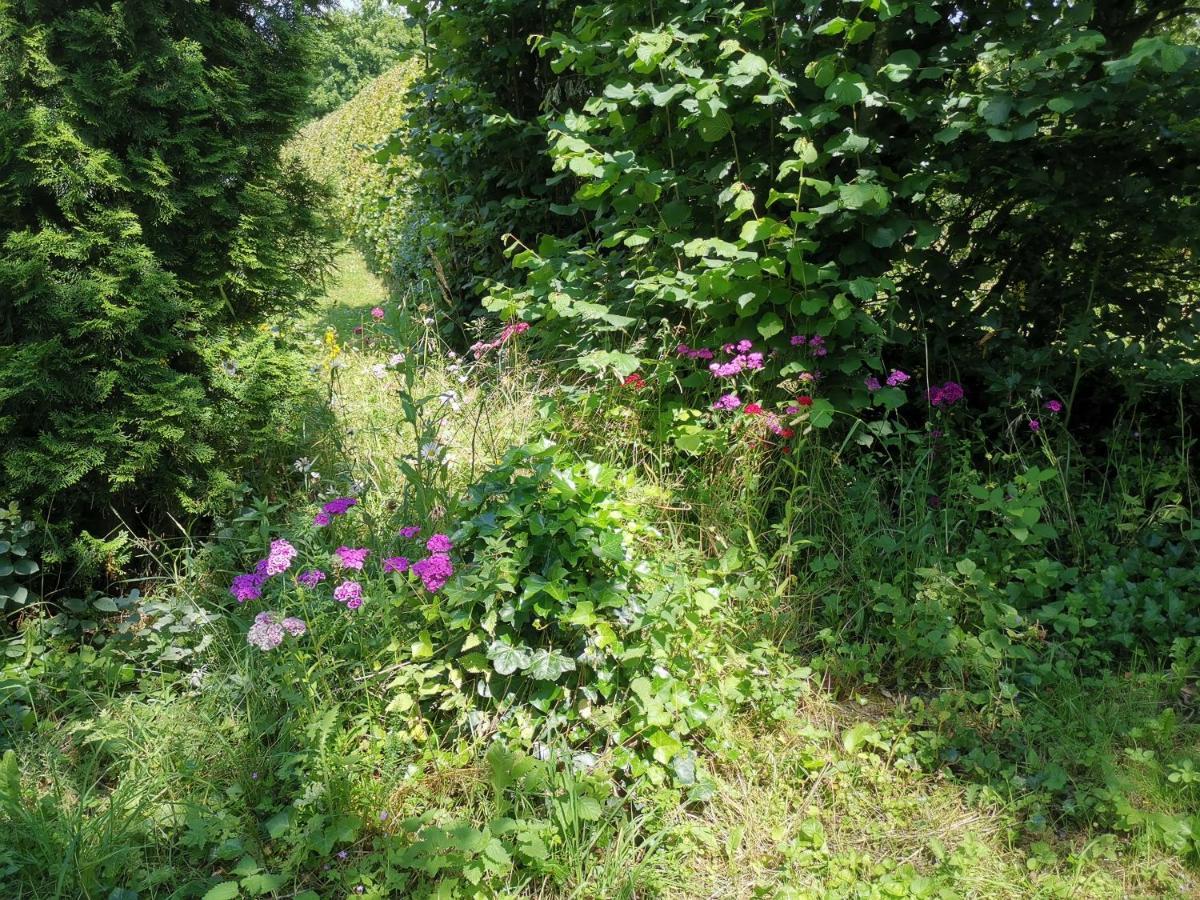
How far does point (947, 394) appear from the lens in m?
3.14

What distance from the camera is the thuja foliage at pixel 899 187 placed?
276 cm

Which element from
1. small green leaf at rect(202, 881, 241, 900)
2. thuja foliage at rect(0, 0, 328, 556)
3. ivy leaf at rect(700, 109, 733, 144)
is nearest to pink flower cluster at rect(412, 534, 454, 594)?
small green leaf at rect(202, 881, 241, 900)

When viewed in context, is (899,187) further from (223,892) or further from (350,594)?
(223,892)

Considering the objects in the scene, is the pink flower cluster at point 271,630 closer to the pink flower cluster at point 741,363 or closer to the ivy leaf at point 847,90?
the pink flower cluster at point 741,363

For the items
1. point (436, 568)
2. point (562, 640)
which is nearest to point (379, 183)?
point (436, 568)

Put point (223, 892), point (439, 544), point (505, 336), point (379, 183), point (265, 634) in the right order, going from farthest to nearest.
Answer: point (379, 183) → point (505, 336) → point (439, 544) → point (265, 634) → point (223, 892)

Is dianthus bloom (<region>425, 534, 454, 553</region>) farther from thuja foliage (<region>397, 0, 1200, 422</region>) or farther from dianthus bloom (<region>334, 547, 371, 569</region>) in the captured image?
thuja foliage (<region>397, 0, 1200, 422</region>)

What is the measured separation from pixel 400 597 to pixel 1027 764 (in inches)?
73.5

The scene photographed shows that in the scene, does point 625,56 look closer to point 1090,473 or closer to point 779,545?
point 779,545

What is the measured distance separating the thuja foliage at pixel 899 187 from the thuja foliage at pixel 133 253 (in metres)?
1.20

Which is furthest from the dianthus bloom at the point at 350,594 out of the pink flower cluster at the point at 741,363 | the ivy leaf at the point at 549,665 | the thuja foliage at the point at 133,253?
the pink flower cluster at the point at 741,363

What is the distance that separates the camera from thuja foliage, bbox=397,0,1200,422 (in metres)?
2.76

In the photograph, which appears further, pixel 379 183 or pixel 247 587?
pixel 379 183

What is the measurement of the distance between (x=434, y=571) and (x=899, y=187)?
2215 mm
